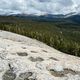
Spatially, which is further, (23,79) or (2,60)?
(2,60)

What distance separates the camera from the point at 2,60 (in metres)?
11.5

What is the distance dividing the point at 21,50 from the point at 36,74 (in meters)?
3.18

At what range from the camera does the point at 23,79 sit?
10.0 m

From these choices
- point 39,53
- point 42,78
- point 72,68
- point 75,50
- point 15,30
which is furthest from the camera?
point 15,30

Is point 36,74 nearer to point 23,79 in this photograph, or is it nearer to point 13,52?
point 23,79

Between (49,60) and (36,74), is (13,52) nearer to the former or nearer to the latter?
(49,60)

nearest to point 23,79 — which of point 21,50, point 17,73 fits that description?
point 17,73

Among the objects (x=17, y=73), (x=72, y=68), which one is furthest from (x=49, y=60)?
(x=17, y=73)

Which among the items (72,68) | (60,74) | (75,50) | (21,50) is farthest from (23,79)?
(75,50)

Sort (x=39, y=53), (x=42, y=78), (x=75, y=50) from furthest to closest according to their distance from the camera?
(x=75, y=50) → (x=39, y=53) → (x=42, y=78)

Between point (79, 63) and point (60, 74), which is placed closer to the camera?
point (60, 74)

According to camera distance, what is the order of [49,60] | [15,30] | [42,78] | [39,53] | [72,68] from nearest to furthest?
[42,78] → [72,68] → [49,60] → [39,53] → [15,30]

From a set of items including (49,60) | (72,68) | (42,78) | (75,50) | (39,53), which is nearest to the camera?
(42,78)

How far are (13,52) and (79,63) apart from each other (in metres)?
3.51
